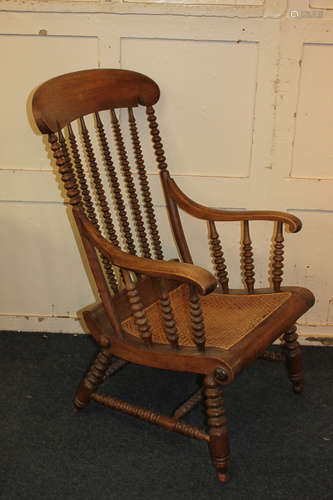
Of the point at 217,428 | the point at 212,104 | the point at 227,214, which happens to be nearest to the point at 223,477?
the point at 217,428

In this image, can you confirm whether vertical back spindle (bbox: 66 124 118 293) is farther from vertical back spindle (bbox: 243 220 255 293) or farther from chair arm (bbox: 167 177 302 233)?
vertical back spindle (bbox: 243 220 255 293)

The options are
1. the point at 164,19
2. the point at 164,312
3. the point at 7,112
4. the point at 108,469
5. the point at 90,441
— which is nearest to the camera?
the point at 164,312

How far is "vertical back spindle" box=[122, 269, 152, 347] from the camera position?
5.12 feet

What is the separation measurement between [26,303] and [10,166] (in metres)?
0.65

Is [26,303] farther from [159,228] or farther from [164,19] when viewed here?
[164,19]

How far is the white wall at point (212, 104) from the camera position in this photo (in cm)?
205

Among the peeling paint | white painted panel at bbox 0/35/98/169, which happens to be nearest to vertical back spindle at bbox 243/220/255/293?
the peeling paint

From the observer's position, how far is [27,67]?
215 cm

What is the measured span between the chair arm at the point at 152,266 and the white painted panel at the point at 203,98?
681 mm

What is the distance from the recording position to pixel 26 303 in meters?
2.51

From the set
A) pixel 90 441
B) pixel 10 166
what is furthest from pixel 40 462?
pixel 10 166

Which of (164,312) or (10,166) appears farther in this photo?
(10,166)

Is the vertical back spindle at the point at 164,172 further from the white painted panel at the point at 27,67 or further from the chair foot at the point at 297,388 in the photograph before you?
A: the chair foot at the point at 297,388

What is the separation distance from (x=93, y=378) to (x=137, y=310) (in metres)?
0.47
